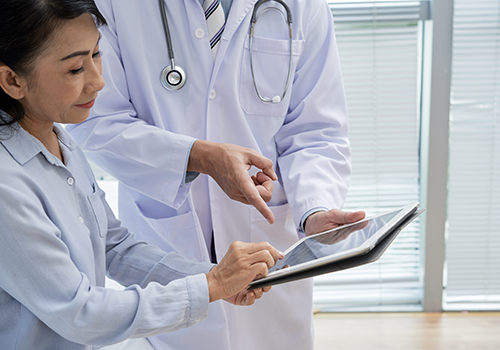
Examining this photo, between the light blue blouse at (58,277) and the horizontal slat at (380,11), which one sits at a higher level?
the horizontal slat at (380,11)

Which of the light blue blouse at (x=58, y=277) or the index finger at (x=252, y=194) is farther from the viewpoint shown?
the index finger at (x=252, y=194)

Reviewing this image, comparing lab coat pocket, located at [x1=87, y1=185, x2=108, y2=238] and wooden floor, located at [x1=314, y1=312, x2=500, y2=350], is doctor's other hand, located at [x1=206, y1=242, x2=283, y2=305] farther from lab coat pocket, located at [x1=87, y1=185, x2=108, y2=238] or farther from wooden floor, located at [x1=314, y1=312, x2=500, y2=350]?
wooden floor, located at [x1=314, y1=312, x2=500, y2=350]

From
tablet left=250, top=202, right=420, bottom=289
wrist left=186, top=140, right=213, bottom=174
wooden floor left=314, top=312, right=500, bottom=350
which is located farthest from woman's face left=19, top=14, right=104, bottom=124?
wooden floor left=314, top=312, right=500, bottom=350

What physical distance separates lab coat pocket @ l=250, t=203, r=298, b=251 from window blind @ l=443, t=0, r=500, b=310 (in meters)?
1.43

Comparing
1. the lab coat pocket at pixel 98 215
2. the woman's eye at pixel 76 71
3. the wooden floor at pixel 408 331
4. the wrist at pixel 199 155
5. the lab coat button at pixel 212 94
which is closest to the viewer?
the woman's eye at pixel 76 71

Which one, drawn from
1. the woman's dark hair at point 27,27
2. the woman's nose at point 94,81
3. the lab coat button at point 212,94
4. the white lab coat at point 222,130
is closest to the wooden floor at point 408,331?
the white lab coat at point 222,130

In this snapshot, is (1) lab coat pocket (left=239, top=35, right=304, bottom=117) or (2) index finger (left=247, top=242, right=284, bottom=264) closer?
(2) index finger (left=247, top=242, right=284, bottom=264)

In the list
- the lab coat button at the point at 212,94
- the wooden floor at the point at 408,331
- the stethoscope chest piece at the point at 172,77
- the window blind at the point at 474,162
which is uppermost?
the stethoscope chest piece at the point at 172,77

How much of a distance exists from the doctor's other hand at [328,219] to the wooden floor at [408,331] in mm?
1318

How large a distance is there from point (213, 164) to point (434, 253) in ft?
5.92

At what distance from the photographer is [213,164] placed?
1.06 meters

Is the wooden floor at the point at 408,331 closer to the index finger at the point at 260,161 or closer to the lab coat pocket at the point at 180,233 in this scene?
the lab coat pocket at the point at 180,233

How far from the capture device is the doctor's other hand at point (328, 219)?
1048 millimetres

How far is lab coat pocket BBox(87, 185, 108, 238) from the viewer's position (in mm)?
971
